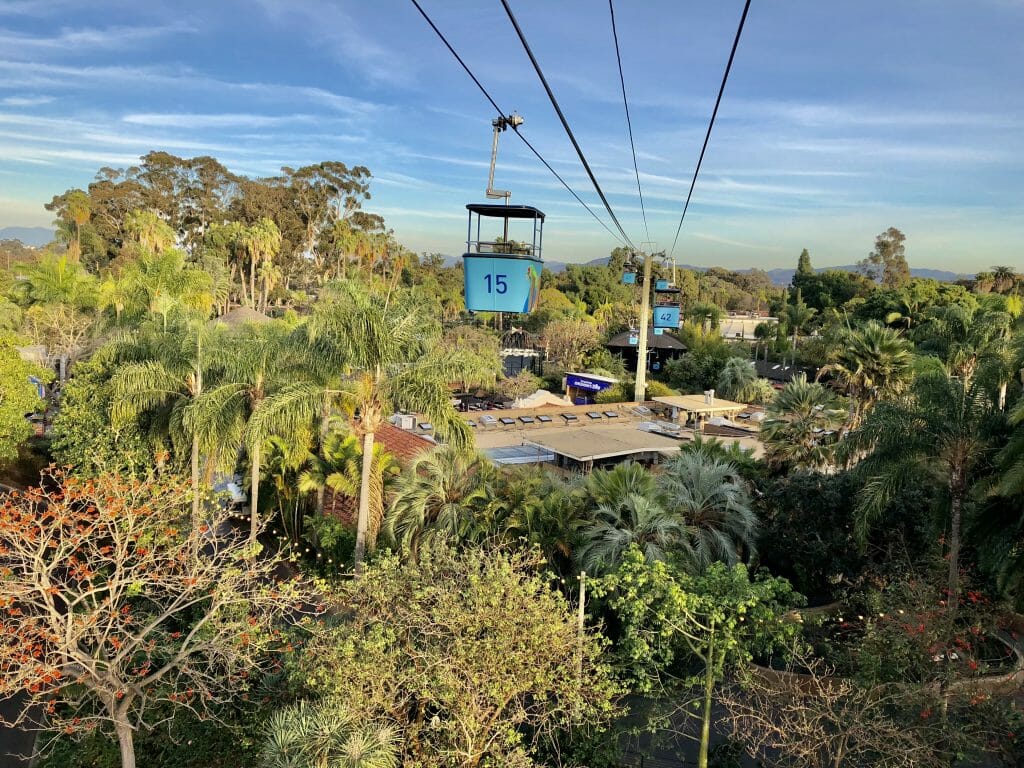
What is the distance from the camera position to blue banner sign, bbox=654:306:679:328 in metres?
29.8

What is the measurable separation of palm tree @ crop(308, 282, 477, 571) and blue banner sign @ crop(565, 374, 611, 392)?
1096 inches

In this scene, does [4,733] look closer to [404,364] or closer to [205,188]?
[404,364]

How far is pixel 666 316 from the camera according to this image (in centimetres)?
2994

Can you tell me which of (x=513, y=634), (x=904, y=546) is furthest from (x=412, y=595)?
(x=904, y=546)

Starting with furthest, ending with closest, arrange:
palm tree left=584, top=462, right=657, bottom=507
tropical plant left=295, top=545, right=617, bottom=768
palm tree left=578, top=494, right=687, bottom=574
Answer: palm tree left=584, top=462, right=657, bottom=507 → palm tree left=578, top=494, right=687, bottom=574 → tropical plant left=295, top=545, right=617, bottom=768

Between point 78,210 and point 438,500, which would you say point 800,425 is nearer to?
point 438,500

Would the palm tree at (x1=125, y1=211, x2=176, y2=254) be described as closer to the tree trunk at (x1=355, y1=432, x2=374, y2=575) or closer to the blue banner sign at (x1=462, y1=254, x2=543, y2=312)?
the tree trunk at (x1=355, y1=432, x2=374, y2=575)

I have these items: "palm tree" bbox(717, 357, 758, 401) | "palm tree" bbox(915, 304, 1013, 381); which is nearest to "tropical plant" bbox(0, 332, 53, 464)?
"palm tree" bbox(915, 304, 1013, 381)

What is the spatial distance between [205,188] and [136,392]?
5151 cm

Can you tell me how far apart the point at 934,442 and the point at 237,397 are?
13.1m

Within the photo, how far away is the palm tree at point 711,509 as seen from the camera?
12.5m

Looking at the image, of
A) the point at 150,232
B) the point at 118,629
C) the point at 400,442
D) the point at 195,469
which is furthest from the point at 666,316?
the point at 150,232

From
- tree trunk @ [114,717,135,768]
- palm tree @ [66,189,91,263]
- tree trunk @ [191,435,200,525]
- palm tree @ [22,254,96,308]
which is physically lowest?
tree trunk @ [114,717,135,768]

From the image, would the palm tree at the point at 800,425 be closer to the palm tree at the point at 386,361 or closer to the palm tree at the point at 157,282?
the palm tree at the point at 386,361
